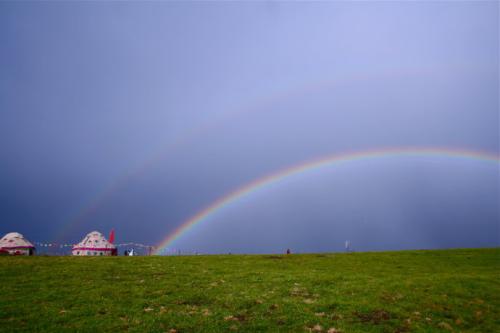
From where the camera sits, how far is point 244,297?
24938mm

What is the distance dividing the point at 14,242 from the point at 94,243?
49.9 ft

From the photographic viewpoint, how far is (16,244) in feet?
242

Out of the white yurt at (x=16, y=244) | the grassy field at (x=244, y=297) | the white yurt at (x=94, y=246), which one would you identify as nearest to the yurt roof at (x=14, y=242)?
the white yurt at (x=16, y=244)

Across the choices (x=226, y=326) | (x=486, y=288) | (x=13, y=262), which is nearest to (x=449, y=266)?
(x=486, y=288)

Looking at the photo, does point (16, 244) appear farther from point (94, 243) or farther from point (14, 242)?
point (94, 243)

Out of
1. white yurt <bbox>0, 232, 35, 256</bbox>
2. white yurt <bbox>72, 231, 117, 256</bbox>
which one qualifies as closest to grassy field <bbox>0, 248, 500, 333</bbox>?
white yurt <bbox>0, 232, 35, 256</bbox>

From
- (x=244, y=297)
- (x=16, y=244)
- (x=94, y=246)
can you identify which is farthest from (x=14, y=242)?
(x=244, y=297)

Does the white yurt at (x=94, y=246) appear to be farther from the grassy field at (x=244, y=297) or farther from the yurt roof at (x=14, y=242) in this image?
the grassy field at (x=244, y=297)

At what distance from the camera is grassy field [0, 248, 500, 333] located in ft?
65.4

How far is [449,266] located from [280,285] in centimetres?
2041

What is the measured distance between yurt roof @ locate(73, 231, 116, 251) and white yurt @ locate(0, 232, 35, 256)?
9.77 meters

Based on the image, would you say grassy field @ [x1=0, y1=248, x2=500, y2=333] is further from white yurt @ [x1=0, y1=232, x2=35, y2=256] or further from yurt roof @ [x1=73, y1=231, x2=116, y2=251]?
yurt roof @ [x1=73, y1=231, x2=116, y2=251]

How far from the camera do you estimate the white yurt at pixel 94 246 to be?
271 feet

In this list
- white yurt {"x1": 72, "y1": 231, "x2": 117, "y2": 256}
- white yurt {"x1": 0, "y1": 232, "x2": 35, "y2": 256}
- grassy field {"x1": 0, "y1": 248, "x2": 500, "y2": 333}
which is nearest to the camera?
grassy field {"x1": 0, "y1": 248, "x2": 500, "y2": 333}
